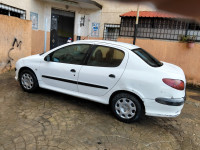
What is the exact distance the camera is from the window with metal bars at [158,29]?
7035 mm

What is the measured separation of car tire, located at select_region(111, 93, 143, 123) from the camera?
354 centimetres

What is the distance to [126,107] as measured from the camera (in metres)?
3.67

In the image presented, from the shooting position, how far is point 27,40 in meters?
7.08

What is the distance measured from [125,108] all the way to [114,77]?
25.8 inches

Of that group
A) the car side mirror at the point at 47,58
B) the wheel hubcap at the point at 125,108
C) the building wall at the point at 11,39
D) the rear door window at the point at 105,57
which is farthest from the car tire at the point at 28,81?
the wheel hubcap at the point at 125,108

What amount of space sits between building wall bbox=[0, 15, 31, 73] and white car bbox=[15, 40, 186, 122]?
6.57ft

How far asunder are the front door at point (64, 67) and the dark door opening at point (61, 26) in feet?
23.2

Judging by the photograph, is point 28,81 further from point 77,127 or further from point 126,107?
point 126,107

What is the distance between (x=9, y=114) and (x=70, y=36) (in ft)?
28.4

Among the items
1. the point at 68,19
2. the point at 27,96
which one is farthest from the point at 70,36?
the point at 27,96

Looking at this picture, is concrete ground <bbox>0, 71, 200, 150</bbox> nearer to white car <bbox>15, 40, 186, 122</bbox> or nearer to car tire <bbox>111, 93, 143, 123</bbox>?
car tire <bbox>111, 93, 143, 123</bbox>

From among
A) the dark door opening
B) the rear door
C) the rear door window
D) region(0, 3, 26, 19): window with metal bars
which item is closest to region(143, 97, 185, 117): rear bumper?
the rear door

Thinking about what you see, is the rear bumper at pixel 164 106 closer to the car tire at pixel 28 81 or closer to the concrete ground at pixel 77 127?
the concrete ground at pixel 77 127

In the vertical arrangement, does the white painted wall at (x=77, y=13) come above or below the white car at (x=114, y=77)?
above
